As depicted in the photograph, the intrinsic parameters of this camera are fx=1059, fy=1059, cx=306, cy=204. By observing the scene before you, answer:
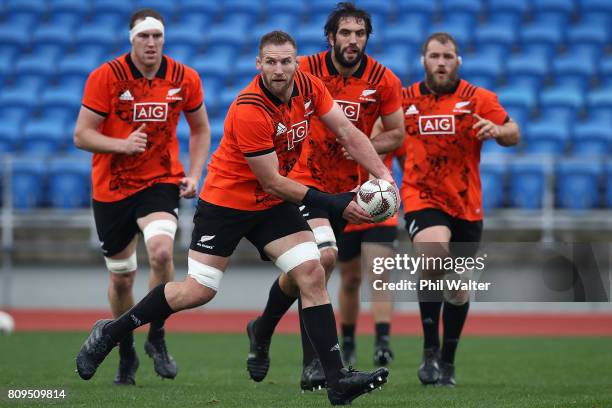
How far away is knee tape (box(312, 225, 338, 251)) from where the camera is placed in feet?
24.0

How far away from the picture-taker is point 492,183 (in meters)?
14.8

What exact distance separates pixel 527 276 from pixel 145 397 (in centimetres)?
845

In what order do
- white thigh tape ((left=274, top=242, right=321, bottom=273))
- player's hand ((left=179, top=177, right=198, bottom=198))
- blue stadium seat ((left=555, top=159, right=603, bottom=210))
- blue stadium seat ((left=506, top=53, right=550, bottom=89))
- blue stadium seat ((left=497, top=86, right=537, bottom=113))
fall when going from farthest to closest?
1. blue stadium seat ((left=506, top=53, right=550, bottom=89))
2. blue stadium seat ((left=497, top=86, right=537, bottom=113))
3. blue stadium seat ((left=555, top=159, right=603, bottom=210))
4. player's hand ((left=179, top=177, right=198, bottom=198))
5. white thigh tape ((left=274, top=242, right=321, bottom=273))

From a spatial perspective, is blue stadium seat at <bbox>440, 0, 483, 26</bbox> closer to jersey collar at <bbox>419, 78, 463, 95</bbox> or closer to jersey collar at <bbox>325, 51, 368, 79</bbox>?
jersey collar at <bbox>419, 78, 463, 95</bbox>

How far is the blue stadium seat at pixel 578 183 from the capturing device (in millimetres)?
14492

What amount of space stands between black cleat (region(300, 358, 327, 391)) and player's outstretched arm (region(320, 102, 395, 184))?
1.42 metres

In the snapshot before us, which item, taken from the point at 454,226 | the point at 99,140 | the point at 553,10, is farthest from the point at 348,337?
the point at 553,10

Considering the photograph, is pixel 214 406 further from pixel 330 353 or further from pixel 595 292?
pixel 595 292

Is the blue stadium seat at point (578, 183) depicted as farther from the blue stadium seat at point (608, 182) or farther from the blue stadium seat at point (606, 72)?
the blue stadium seat at point (606, 72)

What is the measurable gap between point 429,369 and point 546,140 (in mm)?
9083

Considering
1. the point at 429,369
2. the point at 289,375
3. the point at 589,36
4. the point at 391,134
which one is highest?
the point at 589,36

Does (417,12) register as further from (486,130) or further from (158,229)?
(158,229)

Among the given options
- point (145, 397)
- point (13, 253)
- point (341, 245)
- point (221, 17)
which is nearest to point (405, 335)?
point (341, 245)

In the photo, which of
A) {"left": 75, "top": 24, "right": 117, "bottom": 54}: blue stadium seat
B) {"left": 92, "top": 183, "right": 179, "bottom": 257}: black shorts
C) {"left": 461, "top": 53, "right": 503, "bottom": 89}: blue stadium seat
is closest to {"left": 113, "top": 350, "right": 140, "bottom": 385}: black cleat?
{"left": 92, "top": 183, "right": 179, "bottom": 257}: black shorts
